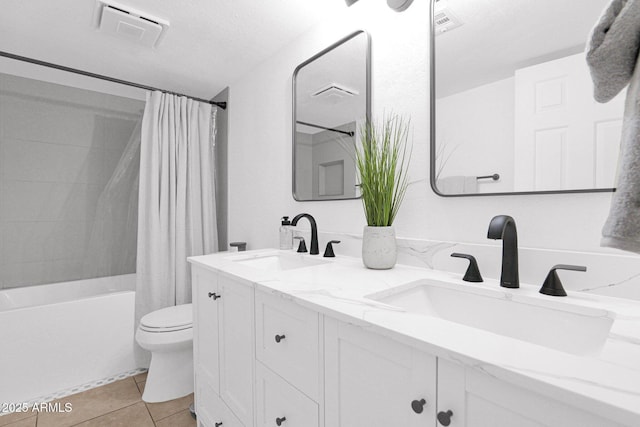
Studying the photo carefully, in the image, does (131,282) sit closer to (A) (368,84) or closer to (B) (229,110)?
(B) (229,110)

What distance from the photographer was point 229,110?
100 inches

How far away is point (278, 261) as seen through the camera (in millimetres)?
1604

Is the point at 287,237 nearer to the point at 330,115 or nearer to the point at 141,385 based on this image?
the point at 330,115

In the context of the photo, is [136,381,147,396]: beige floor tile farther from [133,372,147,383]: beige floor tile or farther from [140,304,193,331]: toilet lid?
[140,304,193,331]: toilet lid

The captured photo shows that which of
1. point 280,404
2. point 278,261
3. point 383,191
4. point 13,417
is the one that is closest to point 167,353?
point 13,417

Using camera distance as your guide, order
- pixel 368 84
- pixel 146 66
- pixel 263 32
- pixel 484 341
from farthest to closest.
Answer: pixel 146 66 < pixel 263 32 < pixel 368 84 < pixel 484 341

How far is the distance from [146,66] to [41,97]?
0.96 metres

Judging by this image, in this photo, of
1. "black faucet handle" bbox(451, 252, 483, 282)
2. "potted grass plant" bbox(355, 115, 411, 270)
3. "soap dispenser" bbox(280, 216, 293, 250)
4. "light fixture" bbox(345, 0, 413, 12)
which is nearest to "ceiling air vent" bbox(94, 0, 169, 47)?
"light fixture" bbox(345, 0, 413, 12)

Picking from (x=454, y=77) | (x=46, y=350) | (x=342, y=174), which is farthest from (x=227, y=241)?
(x=454, y=77)

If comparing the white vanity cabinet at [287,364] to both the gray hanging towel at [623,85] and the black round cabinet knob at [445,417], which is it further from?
the gray hanging towel at [623,85]

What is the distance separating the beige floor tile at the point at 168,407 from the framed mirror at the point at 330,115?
4.48ft

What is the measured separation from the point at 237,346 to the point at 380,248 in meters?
0.64

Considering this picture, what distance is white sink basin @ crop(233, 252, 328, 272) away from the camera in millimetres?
1465

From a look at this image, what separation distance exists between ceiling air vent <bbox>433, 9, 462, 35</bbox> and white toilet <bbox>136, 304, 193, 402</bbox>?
196 cm
